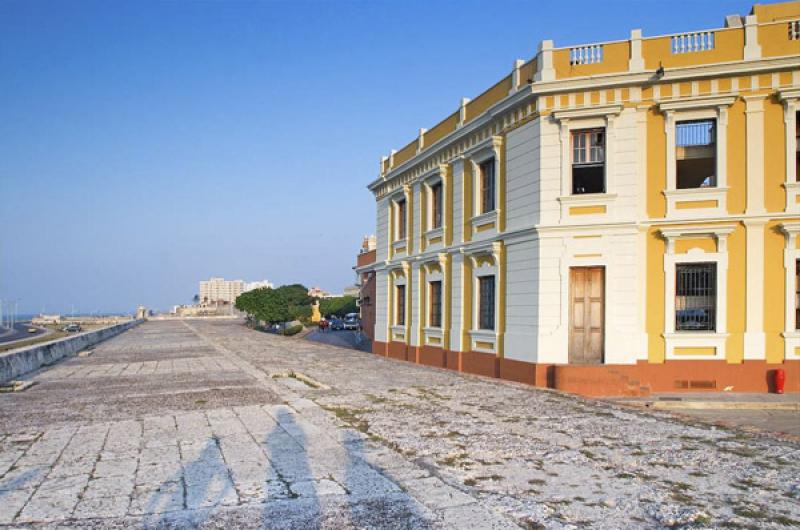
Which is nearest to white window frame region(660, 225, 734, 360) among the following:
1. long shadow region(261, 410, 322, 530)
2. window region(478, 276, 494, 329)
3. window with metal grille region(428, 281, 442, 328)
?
window region(478, 276, 494, 329)

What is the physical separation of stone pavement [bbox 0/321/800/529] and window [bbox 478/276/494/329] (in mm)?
4701

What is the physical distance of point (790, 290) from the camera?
1323 cm

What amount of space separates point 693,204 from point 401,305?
1183 cm

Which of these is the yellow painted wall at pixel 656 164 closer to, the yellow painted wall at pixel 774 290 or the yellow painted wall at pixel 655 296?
the yellow painted wall at pixel 655 296

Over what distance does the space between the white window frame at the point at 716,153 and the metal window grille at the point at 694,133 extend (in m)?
0.18

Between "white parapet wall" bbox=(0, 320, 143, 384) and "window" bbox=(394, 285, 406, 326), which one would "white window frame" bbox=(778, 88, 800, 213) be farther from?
"white parapet wall" bbox=(0, 320, 143, 384)

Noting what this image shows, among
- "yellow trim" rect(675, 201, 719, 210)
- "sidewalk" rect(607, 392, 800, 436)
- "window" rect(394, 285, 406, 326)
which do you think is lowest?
"sidewalk" rect(607, 392, 800, 436)

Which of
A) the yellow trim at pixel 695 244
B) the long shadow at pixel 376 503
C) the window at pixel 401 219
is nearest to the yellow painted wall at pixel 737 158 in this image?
the yellow trim at pixel 695 244

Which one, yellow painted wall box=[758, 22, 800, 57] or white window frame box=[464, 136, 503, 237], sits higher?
yellow painted wall box=[758, 22, 800, 57]

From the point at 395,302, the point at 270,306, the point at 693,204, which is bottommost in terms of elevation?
the point at 270,306

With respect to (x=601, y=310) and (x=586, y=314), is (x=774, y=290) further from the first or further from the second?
(x=586, y=314)

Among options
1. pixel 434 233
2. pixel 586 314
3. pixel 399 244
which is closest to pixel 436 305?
pixel 434 233

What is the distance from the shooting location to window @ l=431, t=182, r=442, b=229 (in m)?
19.9

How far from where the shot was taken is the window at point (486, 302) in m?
16.4
